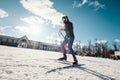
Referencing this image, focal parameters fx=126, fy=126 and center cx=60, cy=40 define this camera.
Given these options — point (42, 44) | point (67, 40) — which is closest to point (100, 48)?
point (42, 44)

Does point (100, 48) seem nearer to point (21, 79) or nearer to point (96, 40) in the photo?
point (96, 40)

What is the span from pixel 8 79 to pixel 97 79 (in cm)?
220

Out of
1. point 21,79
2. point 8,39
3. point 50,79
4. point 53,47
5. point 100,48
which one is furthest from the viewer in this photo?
point 100,48

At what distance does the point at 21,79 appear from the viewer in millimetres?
2486

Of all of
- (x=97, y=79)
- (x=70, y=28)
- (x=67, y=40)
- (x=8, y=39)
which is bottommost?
(x=97, y=79)

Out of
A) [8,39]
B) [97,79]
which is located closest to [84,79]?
[97,79]

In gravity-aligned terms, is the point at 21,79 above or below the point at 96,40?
below

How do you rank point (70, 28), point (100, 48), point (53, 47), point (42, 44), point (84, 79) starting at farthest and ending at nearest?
point (100, 48), point (53, 47), point (42, 44), point (70, 28), point (84, 79)

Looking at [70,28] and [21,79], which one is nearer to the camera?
[21,79]

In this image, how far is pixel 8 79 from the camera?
7.81 feet

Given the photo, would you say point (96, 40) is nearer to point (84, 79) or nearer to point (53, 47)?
point (53, 47)

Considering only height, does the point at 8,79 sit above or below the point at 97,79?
above

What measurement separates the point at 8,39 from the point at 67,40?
65843 millimetres

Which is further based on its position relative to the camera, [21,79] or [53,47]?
[53,47]
